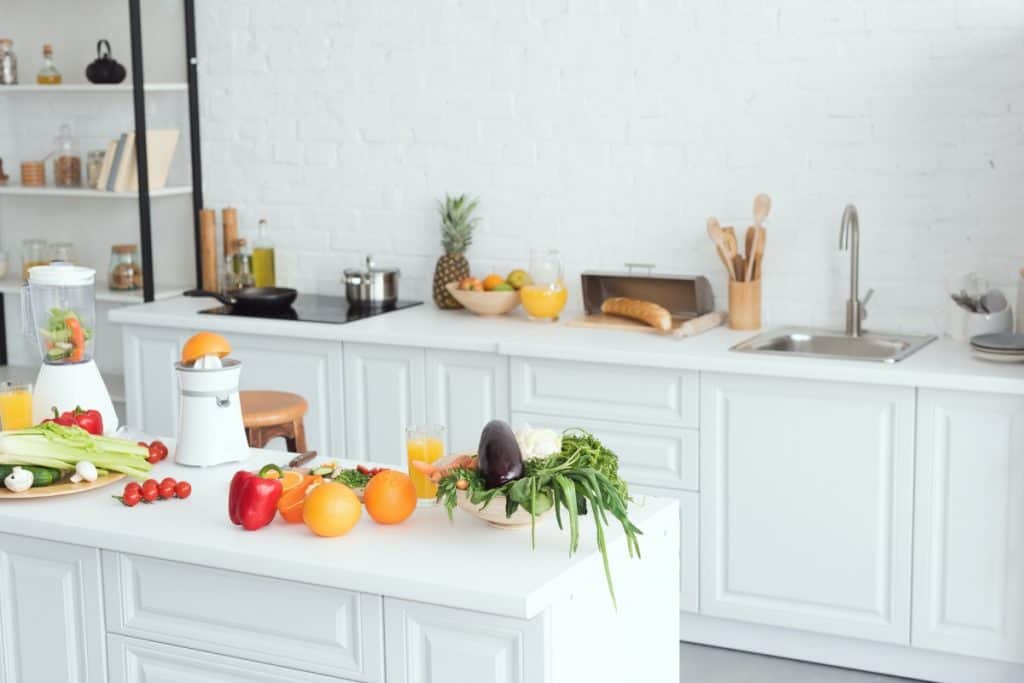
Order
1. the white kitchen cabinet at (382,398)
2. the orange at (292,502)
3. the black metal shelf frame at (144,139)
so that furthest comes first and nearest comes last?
the black metal shelf frame at (144,139) → the white kitchen cabinet at (382,398) → the orange at (292,502)

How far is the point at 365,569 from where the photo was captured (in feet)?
8.11

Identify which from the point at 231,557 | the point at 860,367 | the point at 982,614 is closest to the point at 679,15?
the point at 860,367

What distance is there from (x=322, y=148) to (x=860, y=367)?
249 cm

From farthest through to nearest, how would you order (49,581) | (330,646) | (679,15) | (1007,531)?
(679,15) < (1007,531) < (49,581) < (330,646)

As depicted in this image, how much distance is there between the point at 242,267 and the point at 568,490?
11.1 ft

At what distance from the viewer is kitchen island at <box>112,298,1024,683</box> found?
3.93 meters

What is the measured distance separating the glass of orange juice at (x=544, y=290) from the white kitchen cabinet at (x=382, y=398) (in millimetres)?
429

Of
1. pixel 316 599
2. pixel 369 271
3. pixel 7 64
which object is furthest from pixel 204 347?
pixel 7 64

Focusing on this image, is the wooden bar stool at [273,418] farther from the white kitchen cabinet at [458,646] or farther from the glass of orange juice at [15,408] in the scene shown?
the white kitchen cabinet at [458,646]

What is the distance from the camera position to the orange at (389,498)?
2682mm

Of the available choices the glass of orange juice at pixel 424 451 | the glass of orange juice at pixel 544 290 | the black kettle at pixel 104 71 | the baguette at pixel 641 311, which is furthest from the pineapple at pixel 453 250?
the glass of orange juice at pixel 424 451

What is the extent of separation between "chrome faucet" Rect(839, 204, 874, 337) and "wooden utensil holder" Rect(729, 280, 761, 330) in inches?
11.6

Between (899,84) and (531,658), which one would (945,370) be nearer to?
(899,84)

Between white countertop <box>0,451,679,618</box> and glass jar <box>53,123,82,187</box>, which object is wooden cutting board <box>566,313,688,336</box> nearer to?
white countertop <box>0,451,679,618</box>
